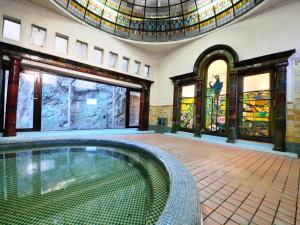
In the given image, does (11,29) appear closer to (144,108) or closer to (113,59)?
(113,59)

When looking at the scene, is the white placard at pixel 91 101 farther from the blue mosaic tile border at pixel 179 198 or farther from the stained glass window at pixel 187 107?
the stained glass window at pixel 187 107

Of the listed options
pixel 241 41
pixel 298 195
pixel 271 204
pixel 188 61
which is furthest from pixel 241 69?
pixel 271 204

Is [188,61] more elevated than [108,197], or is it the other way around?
[188,61]

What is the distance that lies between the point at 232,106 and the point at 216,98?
3.23 ft

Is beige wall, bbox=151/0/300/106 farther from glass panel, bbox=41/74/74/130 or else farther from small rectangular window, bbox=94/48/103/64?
glass panel, bbox=41/74/74/130

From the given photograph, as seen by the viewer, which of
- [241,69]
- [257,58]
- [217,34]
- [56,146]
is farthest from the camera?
[217,34]

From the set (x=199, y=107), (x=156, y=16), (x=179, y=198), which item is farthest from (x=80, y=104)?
(x=179, y=198)

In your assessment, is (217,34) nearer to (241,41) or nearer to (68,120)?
(241,41)

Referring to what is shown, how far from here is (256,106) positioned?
5855 mm

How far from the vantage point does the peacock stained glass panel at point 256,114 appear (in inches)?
220

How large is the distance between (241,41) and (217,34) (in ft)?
4.31

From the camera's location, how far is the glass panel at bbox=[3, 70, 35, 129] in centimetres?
614

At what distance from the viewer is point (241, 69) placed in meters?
6.18

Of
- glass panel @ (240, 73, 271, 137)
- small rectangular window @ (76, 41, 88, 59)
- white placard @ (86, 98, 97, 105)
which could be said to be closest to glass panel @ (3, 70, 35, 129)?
small rectangular window @ (76, 41, 88, 59)
